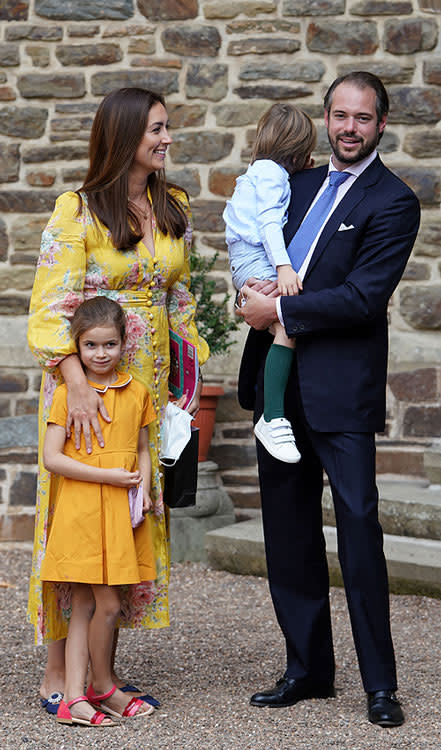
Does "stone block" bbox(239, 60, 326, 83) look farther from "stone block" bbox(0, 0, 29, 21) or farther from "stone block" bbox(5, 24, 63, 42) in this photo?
"stone block" bbox(0, 0, 29, 21)

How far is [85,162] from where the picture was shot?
6.23m

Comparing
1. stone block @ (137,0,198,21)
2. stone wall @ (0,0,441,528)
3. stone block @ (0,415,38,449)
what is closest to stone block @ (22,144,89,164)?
stone wall @ (0,0,441,528)

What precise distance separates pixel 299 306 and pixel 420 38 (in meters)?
3.43

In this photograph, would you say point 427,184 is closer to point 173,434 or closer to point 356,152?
point 356,152

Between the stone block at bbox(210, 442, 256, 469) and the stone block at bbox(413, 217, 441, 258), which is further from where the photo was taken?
the stone block at bbox(210, 442, 256, 469)

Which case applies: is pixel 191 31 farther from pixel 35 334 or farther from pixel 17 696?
pixel 17 696

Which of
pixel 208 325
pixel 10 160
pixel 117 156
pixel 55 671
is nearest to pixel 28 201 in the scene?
pixel 10 160

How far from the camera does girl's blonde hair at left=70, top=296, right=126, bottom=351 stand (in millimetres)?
3031

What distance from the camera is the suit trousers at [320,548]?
3.07 metres

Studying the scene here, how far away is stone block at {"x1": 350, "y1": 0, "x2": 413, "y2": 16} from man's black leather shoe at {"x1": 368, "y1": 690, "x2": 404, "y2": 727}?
4177 millimetres

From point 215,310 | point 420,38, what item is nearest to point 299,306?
point 215,310

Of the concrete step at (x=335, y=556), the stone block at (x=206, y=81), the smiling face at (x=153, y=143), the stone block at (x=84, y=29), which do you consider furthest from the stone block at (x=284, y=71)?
the smiling face at (x=153, y=143)

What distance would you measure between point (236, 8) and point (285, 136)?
123 inches

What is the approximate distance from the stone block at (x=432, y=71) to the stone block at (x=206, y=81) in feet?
3.82
